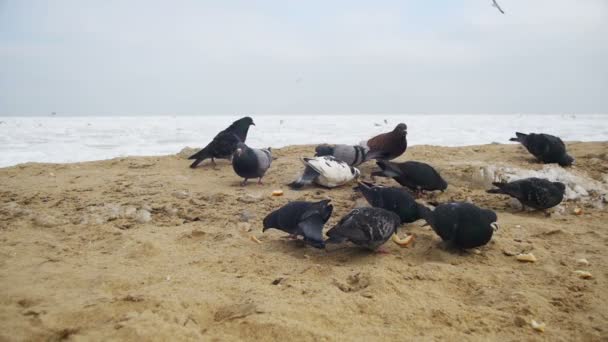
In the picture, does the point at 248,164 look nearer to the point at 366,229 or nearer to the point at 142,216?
the point at 142,216

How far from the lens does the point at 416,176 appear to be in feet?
15.9

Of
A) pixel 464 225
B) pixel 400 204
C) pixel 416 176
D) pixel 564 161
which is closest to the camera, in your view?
pixel 464 225

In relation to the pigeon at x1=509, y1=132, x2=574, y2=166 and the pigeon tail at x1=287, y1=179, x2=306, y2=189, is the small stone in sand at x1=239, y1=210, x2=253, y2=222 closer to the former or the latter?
the pigeon tail at x1=287, y1=179, x2=306, y2=189

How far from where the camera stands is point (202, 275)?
9.33ft

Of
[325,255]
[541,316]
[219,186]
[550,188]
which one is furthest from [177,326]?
[550,188]

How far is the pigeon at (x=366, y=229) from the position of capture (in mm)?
3211

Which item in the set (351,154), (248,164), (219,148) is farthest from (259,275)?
(219,148)

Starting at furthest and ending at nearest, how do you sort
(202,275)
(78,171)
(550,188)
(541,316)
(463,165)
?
(78,171), (463,165), (550,188), (202,275), (541,316)

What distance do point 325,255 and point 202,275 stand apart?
1.00 m

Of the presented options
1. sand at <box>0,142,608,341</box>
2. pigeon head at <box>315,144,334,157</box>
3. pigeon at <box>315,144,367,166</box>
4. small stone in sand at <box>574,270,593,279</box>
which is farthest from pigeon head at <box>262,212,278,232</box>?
pigeon head at <box>315,144,334,157</box>

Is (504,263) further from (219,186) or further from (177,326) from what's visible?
(219,186)

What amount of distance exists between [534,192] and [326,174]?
2.30 meters

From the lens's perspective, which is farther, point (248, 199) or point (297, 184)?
point (297, 184)

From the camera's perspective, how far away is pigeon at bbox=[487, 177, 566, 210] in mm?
4391
